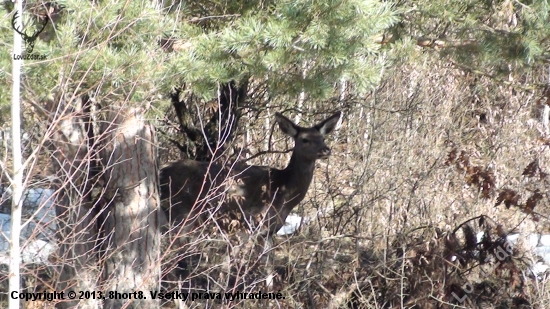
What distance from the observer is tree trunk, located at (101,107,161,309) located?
669 cm

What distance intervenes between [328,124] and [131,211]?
342 centimetres

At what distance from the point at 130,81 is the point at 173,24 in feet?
2.27

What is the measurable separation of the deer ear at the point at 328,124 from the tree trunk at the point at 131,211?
304cm

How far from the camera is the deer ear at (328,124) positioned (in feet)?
31.0

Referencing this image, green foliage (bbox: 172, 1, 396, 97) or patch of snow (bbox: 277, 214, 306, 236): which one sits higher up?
green foliage (bbox: 172, 1, 396, 97)

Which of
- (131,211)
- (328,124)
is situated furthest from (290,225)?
(131,211)

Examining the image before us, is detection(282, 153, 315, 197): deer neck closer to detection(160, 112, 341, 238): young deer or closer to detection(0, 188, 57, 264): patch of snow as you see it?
detection(160, 112, 341, 238): young deer

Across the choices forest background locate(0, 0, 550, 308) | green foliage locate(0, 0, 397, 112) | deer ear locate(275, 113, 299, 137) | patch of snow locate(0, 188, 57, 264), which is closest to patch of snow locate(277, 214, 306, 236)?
forest background locate(0, 0, 550, 308)

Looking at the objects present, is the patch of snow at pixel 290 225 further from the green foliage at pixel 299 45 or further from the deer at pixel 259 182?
the green foliage at pixel 299 45

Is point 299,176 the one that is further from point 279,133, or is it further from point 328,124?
point 279,133

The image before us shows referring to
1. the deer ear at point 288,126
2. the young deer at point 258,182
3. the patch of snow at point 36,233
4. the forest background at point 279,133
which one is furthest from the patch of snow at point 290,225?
the patch of snow at point 36,233

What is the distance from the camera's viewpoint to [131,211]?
6848mm

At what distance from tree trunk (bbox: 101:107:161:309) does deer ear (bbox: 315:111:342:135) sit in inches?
120

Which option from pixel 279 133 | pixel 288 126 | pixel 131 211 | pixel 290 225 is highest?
pixel 288 126
